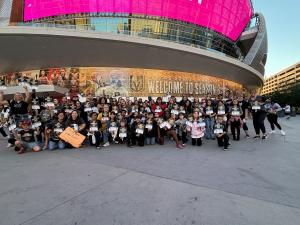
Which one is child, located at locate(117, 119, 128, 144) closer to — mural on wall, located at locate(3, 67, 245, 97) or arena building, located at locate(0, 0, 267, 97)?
arena building, located at locate(0, 0, 267, 97)

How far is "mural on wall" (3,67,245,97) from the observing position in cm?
2289

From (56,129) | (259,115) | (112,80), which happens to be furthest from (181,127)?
(112,80)

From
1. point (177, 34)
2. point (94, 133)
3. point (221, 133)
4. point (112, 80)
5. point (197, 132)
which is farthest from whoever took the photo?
point (177, 34)

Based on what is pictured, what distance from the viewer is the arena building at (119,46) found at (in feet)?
65.8

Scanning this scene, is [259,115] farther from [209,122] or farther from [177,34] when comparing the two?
[177,34]

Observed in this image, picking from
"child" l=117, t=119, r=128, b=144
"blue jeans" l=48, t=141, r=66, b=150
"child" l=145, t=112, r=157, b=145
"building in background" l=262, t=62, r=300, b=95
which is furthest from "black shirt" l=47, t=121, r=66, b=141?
"building in background" l=262, t=62, r=300, b=95

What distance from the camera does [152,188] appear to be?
3900 mm

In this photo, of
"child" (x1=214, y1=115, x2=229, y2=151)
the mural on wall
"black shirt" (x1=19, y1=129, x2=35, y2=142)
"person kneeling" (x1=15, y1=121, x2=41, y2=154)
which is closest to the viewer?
"child" (x1=214, y1=115, x2=229, y2=151)

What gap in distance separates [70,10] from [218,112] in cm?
2295

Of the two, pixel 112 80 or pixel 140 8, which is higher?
pixel 140 8

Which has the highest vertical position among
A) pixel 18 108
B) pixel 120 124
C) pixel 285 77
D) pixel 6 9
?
pixel 285 77

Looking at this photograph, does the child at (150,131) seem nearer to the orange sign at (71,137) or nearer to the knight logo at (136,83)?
the orange sign at (71,137)

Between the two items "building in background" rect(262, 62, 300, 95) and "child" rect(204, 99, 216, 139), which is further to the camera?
"building in background" rect(262, 62, 300, 95)

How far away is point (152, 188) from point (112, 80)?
20267 mm
